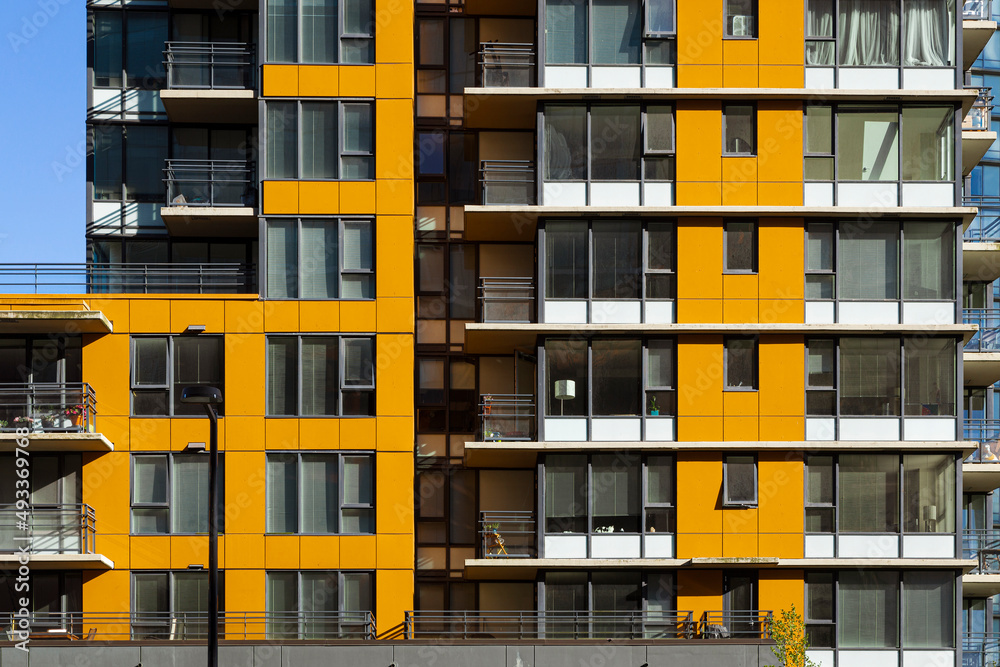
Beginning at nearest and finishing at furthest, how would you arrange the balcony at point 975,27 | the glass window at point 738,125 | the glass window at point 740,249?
the glass window at point 740,249 → the glass window at point 738,125 → the balcony at point 975,27

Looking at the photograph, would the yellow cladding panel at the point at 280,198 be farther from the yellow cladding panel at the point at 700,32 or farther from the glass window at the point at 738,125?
the glass window at the point at 738,125

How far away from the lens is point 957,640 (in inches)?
1146

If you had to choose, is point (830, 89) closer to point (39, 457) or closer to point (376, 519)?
point (376, 519)

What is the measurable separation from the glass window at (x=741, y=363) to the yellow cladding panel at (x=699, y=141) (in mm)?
4273

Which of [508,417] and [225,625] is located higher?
[508,417]

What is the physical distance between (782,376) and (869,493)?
359cm

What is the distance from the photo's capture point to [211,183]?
105 feet

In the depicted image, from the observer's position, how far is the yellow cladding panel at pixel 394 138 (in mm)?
30281

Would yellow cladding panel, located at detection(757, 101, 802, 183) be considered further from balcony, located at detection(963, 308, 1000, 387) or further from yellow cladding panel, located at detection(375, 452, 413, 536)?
yellow cladding panel, located at detection(375, 452, 413, 536)

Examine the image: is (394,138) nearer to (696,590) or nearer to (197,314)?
(197,314)

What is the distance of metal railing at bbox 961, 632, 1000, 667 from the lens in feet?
124

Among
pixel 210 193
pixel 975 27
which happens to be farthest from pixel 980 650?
pixel 210 193

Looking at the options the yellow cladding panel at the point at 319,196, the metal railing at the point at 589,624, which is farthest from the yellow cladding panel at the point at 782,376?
the yellow cladding panel at the point at 319,196

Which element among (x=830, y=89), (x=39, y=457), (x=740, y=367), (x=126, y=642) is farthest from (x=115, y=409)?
(x=830, y=89)
